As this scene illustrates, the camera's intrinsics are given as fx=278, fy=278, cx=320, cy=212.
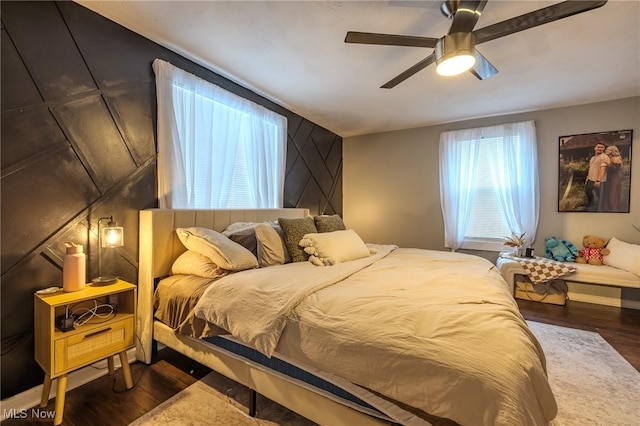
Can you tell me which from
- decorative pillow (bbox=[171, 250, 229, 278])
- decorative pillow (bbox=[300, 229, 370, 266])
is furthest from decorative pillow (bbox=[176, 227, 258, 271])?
decorative pillow (bbox=[300, 229, 370, 266])

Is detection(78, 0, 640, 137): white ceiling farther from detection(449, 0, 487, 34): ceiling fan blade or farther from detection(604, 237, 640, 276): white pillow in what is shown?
detection(604, 237, 640, 276): white pillow

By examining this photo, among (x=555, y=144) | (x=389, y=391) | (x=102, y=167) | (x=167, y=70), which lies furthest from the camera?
(x=555, y=144)

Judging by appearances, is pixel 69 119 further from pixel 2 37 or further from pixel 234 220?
pixel 234 220

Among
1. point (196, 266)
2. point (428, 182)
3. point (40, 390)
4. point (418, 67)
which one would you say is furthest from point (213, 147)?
point (428, 182)

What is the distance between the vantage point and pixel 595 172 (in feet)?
11.7

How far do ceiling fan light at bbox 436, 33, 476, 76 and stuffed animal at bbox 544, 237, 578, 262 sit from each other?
10.3 feet

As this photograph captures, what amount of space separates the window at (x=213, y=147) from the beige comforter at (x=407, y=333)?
3.91 ft

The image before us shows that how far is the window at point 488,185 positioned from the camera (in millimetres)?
3850

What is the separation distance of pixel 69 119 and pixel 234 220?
143cm

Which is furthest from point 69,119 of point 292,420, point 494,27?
point 494,27

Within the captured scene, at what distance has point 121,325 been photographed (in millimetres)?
1728

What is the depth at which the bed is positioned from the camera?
0.95 metres

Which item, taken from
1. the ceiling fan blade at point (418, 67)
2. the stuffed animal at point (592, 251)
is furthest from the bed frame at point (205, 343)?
the stuffed animal at point (592, 251)

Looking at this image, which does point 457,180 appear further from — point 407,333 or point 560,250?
point 407,333
